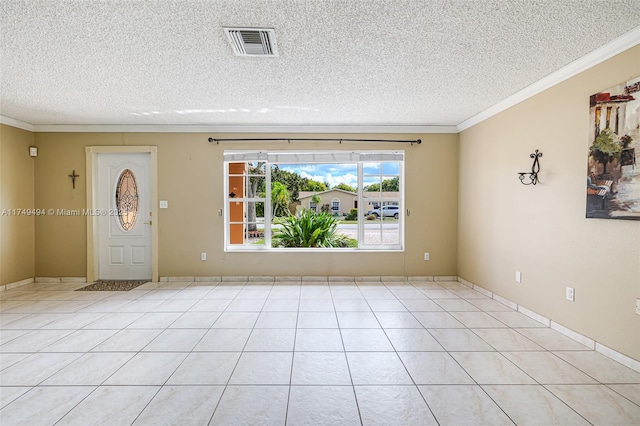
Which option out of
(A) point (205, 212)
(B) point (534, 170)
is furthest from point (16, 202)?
(B) point (534, 170)

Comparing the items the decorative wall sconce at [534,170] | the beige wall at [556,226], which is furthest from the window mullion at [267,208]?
the decorative wall sconce at [534,170]

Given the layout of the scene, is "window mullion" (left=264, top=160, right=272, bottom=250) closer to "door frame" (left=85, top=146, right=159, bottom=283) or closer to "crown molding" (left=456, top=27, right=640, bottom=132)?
"door frame" (left=85, top=146, right=159, bottom=283)

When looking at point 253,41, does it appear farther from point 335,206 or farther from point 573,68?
point 335,206

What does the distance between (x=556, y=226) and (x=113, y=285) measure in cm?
556

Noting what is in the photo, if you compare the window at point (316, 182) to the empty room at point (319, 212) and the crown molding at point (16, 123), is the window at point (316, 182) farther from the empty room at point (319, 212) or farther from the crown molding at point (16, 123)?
the crown molding at point (16, 123)

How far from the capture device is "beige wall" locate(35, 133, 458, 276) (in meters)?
4.61

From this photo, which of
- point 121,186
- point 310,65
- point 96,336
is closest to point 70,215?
point 121,186

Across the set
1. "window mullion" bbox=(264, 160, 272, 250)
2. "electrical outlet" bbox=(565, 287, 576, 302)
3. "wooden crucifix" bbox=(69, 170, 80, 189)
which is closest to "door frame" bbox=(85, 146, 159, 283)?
"wooden crucifix" bbox=(69, 170, 80, 189)

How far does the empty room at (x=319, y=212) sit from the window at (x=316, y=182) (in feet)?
0.12

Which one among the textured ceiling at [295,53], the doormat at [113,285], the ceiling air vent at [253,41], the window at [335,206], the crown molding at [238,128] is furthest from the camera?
the window at [335,206]

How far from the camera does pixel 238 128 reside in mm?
4605

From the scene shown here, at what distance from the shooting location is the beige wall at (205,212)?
461cm

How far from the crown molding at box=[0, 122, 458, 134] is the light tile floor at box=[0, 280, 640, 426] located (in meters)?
2.53

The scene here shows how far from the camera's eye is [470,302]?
12.1 feet
